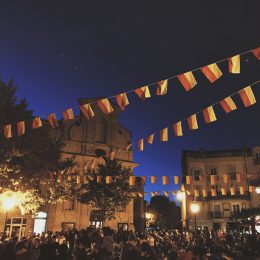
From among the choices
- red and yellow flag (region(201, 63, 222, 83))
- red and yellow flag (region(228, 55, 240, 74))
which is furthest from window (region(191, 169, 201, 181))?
red and yellow flag (region(228, 55, 240, 74))

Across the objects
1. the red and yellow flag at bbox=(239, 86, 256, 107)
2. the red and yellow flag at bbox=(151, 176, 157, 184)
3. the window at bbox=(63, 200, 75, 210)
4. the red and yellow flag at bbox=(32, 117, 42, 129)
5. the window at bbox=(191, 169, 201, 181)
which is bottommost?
the window at bbox=(63, 200, 75, 210)

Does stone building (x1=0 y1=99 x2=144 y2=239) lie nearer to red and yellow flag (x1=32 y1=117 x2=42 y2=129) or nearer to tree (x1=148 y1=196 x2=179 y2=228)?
red and yellow flag (x1=32 y1=117 x2=42 y2=129)

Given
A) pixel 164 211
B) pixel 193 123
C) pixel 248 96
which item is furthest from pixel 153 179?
pixel 164 211

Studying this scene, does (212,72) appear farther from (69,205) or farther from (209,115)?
(69,205)

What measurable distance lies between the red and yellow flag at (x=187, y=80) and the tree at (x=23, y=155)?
37.6 ft

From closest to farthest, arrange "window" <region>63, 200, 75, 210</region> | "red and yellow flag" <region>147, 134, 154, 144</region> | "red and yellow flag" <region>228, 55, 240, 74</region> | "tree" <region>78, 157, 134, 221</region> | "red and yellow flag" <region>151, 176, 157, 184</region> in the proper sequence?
"red and yellow flag" <region>228, 55, 240, 74</region>
"red and yellow flag" <region>147, 134, 154, 144</region>
"red and yellow flag" <region>151, 176, 157, 184</region>
"tree" <region>78, 157, 134, 221</region>
"window" <region>63, 200, 75, 210</region>

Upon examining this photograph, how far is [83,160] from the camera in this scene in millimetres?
33969

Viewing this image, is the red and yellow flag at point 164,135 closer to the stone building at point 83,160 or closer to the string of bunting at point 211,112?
the string of bunting at point 211,112

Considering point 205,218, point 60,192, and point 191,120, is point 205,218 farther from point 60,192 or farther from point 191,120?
point 191,120

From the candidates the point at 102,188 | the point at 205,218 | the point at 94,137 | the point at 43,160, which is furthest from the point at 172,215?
the point at 43,160

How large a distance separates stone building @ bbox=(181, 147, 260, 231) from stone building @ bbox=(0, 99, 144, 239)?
30.1 feet

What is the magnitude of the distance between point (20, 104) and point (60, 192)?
29.2 ft

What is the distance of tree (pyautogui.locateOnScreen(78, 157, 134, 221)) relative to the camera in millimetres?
28234

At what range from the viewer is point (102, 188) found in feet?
92.8
